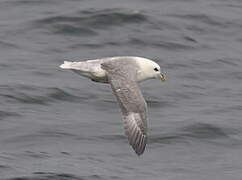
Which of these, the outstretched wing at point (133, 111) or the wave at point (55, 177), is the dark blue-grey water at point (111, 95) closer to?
the wave at point (55, 177)

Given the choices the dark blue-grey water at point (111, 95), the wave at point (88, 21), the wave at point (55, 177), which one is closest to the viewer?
the wave at point (55, 177)

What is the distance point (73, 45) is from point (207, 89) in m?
3.07

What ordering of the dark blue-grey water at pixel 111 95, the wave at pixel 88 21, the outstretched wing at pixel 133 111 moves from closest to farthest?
the outstretched wing at pixel 133 111 → the dark blue-grey water at pixel 111 95 → the wave at pixel 88 21

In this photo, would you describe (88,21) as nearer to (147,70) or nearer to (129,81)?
(147,70)

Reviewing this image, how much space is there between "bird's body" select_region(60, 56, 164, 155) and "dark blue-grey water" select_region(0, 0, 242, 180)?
174 cm

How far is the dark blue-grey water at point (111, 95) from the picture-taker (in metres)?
16.2

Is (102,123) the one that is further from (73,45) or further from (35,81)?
(73,45)

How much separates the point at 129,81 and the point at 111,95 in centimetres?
521

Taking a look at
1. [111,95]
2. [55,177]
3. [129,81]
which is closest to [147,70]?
[129,81]

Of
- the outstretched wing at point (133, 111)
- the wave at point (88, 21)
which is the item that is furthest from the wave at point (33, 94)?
the outstretched wing at point (133, 111)

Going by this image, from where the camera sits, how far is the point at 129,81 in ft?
44.8

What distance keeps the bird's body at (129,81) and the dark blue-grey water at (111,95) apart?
5.70 feet

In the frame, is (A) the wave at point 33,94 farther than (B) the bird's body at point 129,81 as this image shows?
Yes

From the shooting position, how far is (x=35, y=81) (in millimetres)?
19094
